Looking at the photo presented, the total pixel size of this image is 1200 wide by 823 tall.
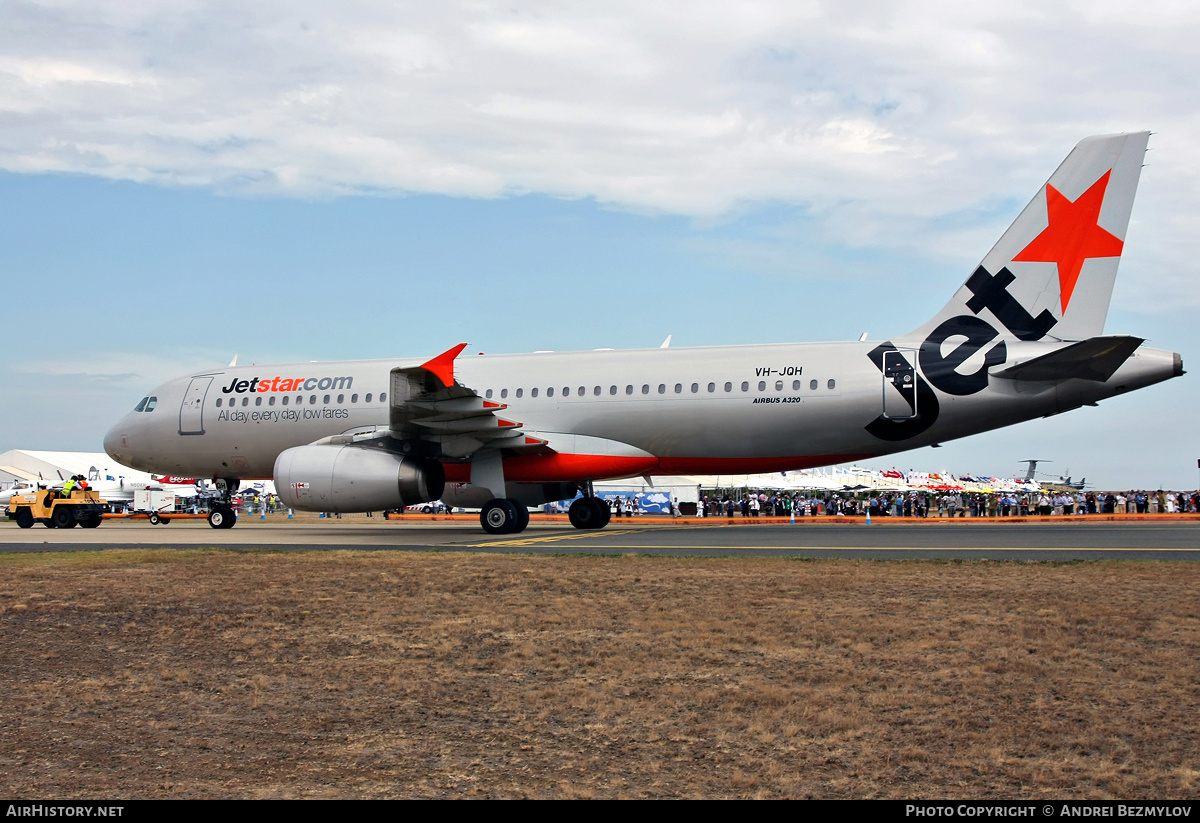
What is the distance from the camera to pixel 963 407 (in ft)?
66.7

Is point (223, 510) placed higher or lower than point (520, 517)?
higher

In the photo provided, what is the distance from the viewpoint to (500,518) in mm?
22141

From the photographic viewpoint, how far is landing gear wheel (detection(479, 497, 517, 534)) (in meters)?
22.1

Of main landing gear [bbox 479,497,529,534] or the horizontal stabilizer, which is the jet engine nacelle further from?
the horizontal stabilizer

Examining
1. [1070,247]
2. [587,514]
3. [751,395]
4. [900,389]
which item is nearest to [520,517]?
[587,514]

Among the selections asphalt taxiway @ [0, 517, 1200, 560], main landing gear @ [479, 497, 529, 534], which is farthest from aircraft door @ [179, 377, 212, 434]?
main landing gear @ [479, 497, 529, 534]

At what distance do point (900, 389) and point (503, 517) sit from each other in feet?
28.6

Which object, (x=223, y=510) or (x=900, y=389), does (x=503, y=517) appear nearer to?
(x=900, y=389)

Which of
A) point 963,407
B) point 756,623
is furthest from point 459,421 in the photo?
point 756,623

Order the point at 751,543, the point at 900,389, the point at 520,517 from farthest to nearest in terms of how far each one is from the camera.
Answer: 1. the point at 520,517
2. the point at 900,389
3. the point at 751,543

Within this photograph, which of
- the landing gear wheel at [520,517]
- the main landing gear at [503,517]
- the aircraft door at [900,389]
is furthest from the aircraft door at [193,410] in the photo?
the aircraft door at [900,389]

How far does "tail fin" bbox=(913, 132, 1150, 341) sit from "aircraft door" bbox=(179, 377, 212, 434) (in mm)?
19235

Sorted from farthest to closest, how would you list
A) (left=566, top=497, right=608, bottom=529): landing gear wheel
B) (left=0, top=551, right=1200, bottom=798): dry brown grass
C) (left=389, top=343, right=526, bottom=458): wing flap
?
(left=566, top=497, right=608, bottom=529): landing gear wheel
(left=389, top=343, right=526, bottom=458): wing flap
(left=0, top=551, right=1200, bottom=798): dry brown grass
